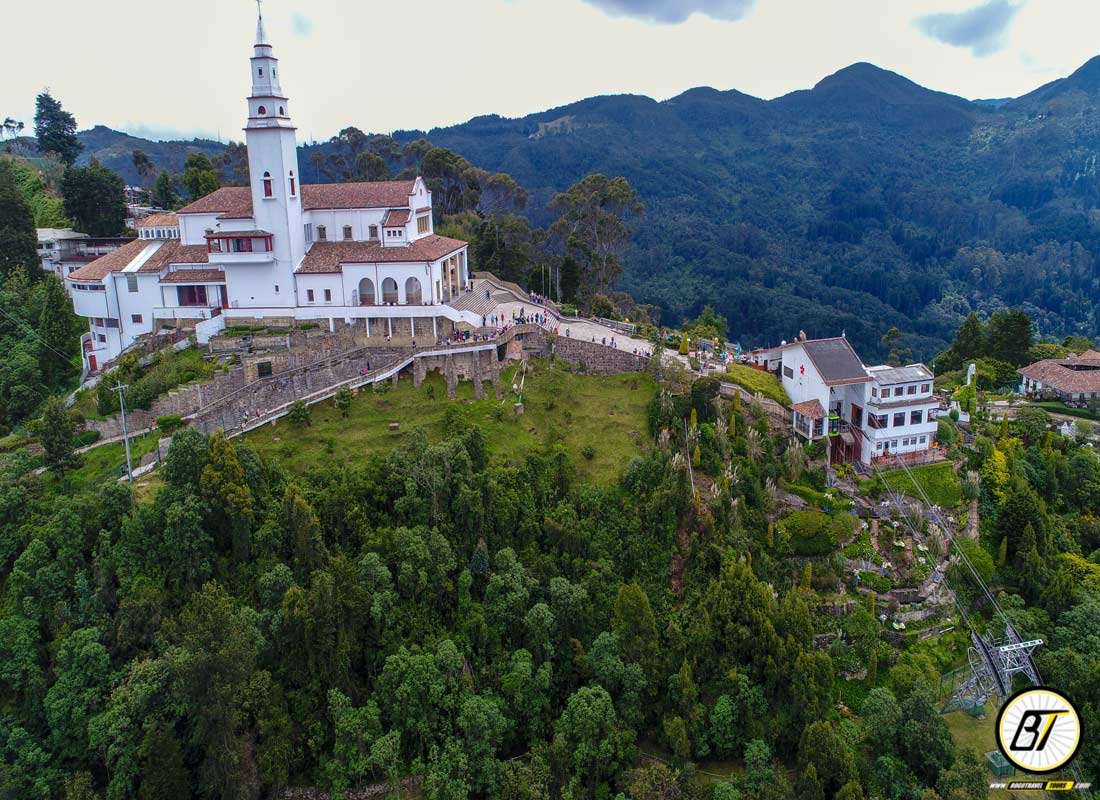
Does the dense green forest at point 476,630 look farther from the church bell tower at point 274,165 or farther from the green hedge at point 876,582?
the church bell tower at point 274,165

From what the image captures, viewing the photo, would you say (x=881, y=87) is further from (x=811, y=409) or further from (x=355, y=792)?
(x=355, y=792)

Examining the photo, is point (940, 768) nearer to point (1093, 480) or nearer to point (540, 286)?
point (1093, 480)

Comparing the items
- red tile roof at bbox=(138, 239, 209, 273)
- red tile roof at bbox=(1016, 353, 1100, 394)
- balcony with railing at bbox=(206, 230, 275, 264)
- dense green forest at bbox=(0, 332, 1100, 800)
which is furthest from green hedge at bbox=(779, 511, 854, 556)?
red tile roof at bbox=(138, 239, 209, 273)

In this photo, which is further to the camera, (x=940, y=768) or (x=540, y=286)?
(x=540, y=286)

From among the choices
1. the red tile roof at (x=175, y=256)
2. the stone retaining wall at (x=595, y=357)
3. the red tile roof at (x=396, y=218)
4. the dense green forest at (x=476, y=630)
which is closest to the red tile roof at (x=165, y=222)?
the red tile roof at (x=175, y=256)

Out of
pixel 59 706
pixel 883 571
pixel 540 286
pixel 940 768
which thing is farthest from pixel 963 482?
pixel 59 706

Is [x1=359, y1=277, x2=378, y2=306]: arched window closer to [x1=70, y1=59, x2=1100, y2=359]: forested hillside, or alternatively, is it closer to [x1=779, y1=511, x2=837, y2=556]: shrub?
[x1=779, y1=511, x2=837, y2=556]: shrub
